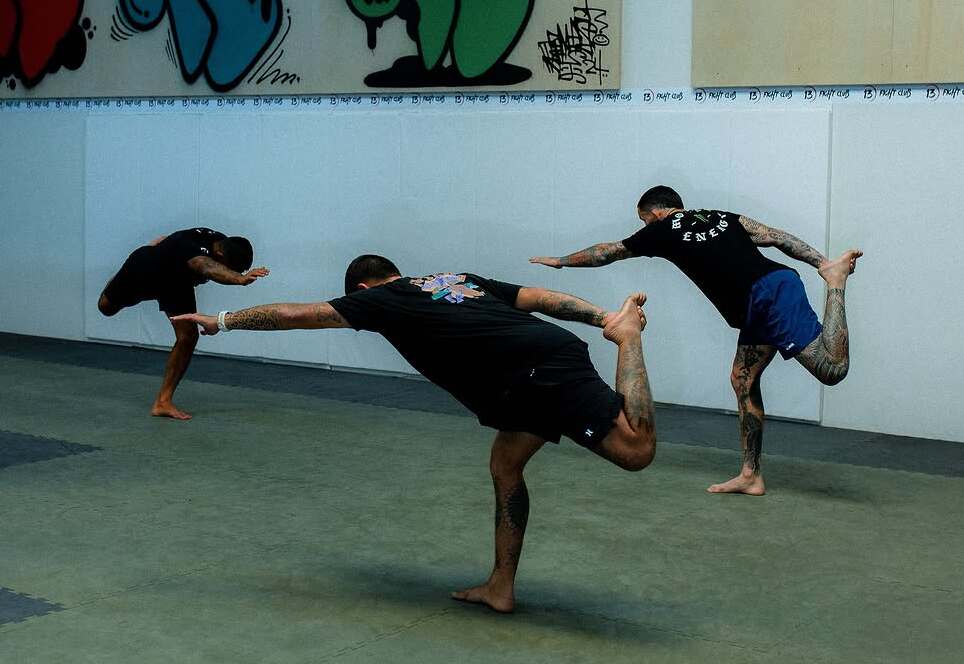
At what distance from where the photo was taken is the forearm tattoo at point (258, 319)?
4.64 metres

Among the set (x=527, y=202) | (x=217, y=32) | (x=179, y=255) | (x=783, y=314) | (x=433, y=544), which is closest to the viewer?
(x=433, y=544)

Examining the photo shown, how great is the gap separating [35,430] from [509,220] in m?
3.69

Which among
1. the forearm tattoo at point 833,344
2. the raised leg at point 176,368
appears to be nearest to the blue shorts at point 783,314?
the forearm tattoo at point 833,344

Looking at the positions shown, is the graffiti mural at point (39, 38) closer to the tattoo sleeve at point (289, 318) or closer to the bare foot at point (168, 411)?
the bare foot at point (168, 411)

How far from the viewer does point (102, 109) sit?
1191 cm

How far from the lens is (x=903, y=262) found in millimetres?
8062

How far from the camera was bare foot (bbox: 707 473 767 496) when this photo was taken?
6.51 metres

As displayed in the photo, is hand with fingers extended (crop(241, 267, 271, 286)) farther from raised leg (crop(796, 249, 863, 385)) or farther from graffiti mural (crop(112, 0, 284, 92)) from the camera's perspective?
graffiti mural (crop(112, 0, 284, 92))

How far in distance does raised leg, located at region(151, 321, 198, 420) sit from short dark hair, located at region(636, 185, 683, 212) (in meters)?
3.23

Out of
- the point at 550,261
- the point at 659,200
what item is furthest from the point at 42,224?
the point at 659,200

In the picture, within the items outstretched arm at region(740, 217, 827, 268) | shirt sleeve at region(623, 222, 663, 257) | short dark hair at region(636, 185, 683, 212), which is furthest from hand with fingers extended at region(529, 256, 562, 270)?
outstretched arm at region(740, 217, 827, 268)

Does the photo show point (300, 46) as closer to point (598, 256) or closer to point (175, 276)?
point (175, 276)

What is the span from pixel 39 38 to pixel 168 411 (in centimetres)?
564

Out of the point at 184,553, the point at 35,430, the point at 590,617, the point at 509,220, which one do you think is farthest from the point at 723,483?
the point at 35,430
